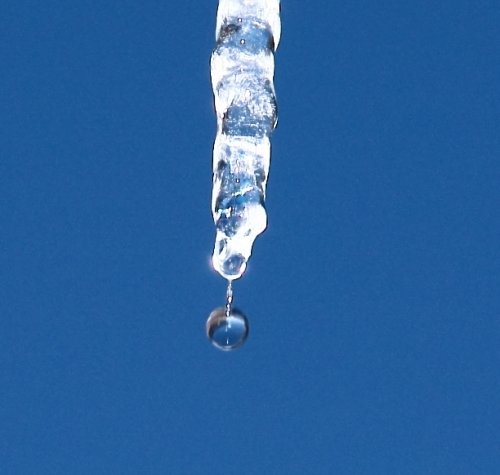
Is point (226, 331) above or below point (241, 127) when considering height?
below

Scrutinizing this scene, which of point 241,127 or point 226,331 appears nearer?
point 241,127

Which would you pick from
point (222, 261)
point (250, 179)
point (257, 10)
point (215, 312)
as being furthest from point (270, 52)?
point (215, 312)

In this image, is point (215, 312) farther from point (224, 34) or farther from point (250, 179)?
point (224, 34)

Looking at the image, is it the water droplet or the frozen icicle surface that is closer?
the frozen icicle surface

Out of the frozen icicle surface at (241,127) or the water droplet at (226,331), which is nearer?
the frozen icicle surface at (241,127)
